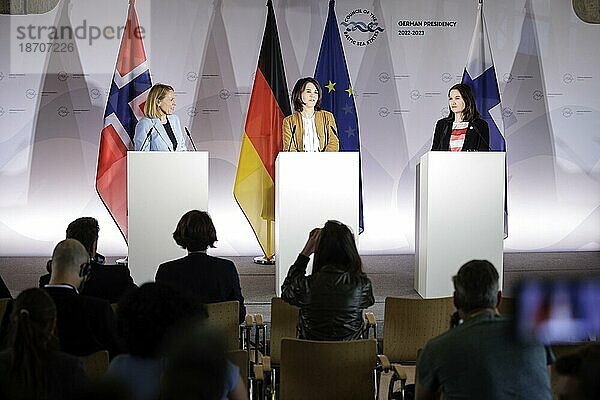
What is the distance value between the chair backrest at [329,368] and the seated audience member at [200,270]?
2.62 ft

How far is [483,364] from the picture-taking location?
247cm

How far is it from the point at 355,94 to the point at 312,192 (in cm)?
307

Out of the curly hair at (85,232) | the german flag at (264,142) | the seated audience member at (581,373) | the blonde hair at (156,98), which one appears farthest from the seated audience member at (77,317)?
the german flag at (264,142)

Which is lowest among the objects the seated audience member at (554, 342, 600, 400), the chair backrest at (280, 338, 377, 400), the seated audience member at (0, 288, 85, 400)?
the chair backrest at (280, 338, 377, 400)

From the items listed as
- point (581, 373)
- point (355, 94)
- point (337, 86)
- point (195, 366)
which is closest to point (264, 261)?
point (337, 86)

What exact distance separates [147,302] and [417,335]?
7.24 feet

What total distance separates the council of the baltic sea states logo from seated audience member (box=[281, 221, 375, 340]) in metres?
5.02

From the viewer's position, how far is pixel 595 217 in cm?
872

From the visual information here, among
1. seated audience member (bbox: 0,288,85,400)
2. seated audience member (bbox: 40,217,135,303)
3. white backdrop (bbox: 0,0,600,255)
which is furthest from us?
white backdrop (bbox: 0,0,600,255)

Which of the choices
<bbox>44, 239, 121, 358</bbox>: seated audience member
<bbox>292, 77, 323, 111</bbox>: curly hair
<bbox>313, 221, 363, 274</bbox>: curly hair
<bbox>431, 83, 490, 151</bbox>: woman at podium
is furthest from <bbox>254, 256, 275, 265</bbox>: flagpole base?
<bbox>44, 239, 121, 358</bbox>: seated audience member

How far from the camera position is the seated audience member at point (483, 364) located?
247cm

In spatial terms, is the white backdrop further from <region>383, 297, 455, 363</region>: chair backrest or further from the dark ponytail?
the dark ponytail

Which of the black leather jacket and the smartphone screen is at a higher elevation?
the smartphone screen

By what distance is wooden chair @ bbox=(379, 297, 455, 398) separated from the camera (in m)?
4.00
